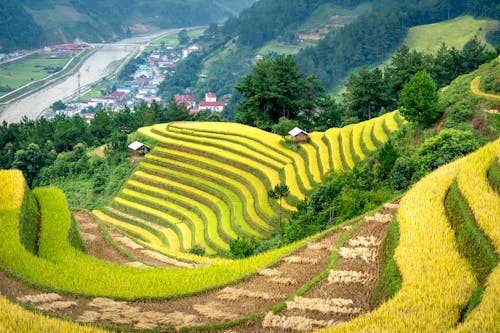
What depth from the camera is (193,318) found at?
9781mm

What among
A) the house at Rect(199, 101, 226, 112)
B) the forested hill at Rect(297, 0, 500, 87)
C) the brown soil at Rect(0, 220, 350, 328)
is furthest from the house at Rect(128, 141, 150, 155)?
the forested hill at Rect(297, 0, 500, 87)

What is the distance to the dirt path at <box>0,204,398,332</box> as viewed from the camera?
30.5 feet

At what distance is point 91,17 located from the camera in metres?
136

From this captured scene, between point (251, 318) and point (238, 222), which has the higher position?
point (251, 318)

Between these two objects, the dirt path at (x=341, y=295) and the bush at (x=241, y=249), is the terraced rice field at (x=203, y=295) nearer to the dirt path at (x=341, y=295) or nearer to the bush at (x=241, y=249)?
the dirt path at (x=341, y=295)

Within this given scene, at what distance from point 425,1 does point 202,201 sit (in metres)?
65.5

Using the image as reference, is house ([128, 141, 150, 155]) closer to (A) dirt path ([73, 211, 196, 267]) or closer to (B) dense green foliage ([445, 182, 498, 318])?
(A) dirt path ([73, 211, 196, 267])

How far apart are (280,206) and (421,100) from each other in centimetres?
679

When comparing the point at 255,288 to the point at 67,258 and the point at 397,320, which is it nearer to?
the point at 397,320

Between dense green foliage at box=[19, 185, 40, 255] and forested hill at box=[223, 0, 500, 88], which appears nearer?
dense green foliage at box=[19, 185, 40, 255]

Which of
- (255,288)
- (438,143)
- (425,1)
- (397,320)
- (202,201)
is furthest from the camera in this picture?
(425,1)

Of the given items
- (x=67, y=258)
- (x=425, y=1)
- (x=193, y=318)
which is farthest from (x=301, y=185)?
(x=425, y=1)

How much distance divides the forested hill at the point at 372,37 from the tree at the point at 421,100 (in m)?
53.3

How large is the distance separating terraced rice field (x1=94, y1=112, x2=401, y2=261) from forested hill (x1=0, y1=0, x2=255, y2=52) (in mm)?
86679
